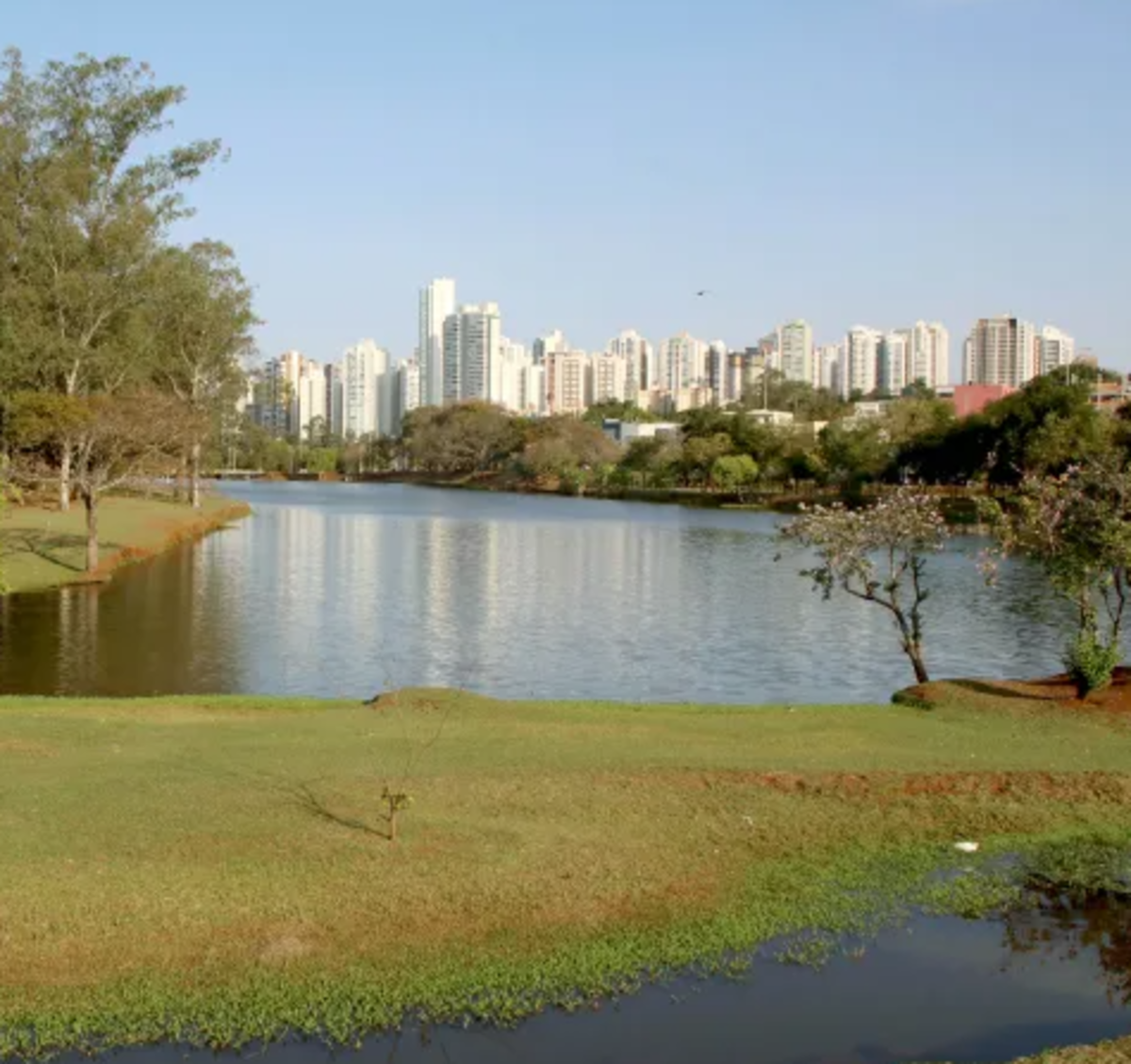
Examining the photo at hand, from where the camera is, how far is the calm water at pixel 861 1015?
28.6 feet

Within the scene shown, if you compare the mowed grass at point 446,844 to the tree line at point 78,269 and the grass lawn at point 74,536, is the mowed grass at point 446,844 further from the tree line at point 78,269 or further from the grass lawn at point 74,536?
the tree line at point 78,269

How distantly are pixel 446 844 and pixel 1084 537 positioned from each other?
39.8 ft

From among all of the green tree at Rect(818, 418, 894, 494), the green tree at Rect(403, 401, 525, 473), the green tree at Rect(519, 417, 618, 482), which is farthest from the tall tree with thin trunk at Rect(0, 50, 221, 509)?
the green tree at Rect(403, 401, 525, 473)

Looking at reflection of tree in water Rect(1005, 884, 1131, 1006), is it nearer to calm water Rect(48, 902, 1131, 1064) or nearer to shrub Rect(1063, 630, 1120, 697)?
calm water Rect(48, 902, 1131, 1064)

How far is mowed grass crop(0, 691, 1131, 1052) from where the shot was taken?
9133 millimetres

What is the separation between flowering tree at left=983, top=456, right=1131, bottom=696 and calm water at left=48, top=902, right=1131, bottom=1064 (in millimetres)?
8627

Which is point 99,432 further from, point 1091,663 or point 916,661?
point 1091,663

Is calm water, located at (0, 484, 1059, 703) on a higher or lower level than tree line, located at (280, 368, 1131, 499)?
lower

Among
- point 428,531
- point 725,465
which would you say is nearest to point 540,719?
point 428,531

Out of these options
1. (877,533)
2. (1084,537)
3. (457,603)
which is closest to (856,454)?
(457,603)

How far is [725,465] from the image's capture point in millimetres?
114438

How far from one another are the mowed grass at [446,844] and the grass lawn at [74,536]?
18.8m

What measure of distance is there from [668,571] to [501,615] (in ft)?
49.0

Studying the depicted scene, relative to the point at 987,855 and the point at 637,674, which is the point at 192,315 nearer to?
the point at 637,674
